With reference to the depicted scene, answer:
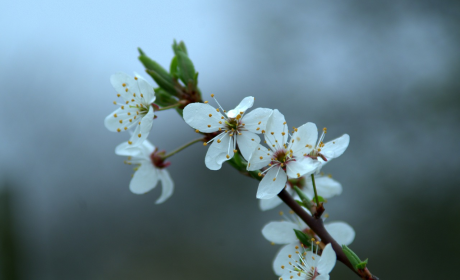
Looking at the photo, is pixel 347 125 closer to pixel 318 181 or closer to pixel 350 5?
pixel 350 5

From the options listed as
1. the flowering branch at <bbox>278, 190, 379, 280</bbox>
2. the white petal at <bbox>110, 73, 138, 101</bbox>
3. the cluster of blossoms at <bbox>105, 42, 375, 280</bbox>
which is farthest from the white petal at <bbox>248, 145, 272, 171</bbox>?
the white petal at <bbox>110, 73, 138, 101</bbox>

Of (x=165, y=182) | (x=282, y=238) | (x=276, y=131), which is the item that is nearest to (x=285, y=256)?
(x=282, y=238)

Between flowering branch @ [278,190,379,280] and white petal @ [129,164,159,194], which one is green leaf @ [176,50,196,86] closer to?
white petal @ [129,164,159,194]

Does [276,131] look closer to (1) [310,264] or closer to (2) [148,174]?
(1) [310,264]

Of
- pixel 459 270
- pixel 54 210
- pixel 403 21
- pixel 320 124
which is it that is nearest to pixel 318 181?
pixel 320 124

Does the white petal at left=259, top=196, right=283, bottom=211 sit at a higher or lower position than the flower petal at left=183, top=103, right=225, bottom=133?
lower

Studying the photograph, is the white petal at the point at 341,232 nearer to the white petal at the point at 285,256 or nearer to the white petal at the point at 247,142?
the white petal at the point at 285,256
